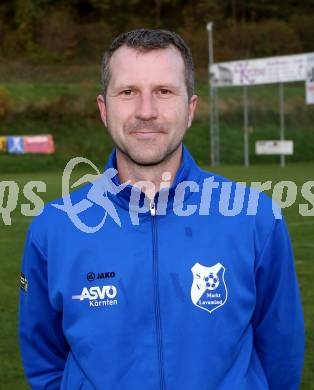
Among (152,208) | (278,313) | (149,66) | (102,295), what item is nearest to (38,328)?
(102,295)

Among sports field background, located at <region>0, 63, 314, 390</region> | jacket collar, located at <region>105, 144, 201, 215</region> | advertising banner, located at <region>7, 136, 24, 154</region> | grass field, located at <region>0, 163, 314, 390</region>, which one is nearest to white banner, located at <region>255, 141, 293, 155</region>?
sports field background, located at <region>0, 63, 314, 390</region>

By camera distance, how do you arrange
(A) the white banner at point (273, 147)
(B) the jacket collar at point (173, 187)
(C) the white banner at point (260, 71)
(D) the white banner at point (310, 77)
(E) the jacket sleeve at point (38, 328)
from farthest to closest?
(A) the white banner at point (273, 147) < (C) the white banner at point (260, 71) < (D) the white banner at point (310, 77) < (E) the jacket sleeve at point (38, 328) < (B) the jacket collar at point (173, 187)

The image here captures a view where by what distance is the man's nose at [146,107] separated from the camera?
2.51 m

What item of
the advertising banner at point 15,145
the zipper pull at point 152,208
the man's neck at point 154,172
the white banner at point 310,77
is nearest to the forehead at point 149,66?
the man's neck at point 154,172

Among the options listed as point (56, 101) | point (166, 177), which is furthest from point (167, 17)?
point (166, 177)

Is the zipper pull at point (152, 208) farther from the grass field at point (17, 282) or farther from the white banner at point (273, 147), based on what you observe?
the white banner at point (273, 147)

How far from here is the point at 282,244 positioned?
2.61m

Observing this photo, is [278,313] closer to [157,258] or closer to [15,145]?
[157,258]

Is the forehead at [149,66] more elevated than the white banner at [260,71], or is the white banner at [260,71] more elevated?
the white banner at [260,71]

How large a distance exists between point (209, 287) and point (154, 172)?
15.3 inches

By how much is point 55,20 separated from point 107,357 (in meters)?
70.2

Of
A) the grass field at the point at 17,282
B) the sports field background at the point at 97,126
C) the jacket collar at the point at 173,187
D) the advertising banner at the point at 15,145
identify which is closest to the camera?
the jacket collar at the point at 173,187

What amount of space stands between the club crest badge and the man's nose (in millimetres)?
463

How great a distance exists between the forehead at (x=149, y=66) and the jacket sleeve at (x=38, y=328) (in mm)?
589
